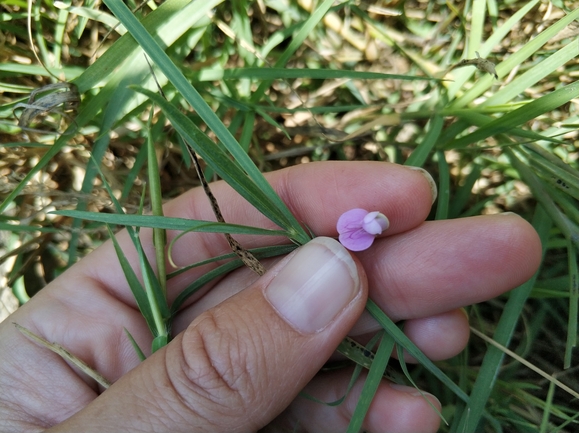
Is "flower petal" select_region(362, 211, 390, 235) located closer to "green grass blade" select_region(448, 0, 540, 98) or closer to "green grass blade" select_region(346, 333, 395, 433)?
"green grass blade" select_region(346, 333, 395, 433)

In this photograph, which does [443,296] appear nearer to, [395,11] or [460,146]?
[460,146]

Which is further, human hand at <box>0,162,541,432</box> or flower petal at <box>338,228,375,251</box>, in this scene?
flower petal at <box>338,228,375,251</box>

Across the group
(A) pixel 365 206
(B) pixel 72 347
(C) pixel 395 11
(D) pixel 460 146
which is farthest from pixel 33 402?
(C) pixel 395 11

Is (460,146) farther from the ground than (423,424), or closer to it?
farther from the ground

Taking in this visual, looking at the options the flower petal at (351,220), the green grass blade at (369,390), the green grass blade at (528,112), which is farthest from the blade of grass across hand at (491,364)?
the flower petal at (351,220)

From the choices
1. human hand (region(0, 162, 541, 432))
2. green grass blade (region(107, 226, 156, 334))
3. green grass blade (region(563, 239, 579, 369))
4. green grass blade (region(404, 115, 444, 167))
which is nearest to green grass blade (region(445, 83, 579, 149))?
green grass blade (region(404, 115, 444, 167))

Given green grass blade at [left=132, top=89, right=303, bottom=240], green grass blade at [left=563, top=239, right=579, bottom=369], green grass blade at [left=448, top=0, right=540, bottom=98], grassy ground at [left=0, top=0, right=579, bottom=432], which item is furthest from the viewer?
green grass blade at [left=448, top=0, right=540, bottom=98]
